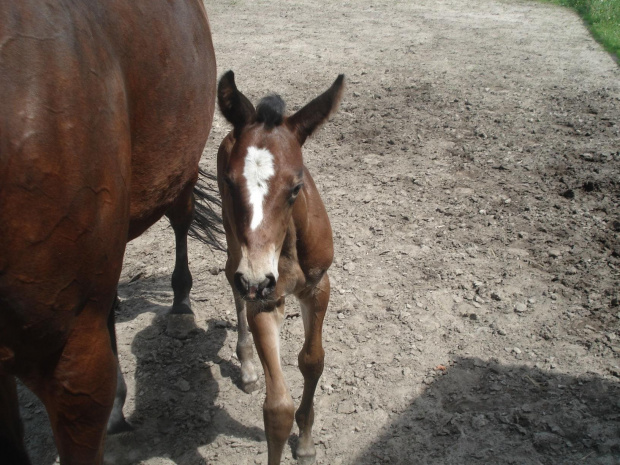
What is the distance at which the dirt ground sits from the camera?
10.1ft

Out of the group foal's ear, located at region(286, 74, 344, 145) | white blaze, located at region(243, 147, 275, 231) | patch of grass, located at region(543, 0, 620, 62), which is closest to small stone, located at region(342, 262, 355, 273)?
foal's ear, located at region(286, 74, 344, 145)

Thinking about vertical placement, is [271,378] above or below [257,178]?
below

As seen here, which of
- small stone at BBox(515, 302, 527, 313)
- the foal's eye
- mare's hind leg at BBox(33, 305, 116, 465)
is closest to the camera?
mare's hind leg at BBox(33, 305, 116, 465)

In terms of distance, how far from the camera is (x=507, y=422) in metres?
3.02

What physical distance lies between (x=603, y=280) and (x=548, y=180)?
151 cm

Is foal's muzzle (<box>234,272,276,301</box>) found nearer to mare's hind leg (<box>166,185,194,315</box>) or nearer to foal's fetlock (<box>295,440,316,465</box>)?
foal's fetlock (<box>295,440,316,465</box>)

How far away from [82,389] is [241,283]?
68 centimetres

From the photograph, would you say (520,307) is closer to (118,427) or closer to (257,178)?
(257,178)

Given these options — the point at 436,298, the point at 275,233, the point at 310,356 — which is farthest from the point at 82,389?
the point at 436,298

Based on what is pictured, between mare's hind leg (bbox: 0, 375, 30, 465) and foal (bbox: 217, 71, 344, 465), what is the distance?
0.89m

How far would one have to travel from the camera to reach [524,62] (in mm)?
8328

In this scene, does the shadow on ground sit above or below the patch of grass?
below

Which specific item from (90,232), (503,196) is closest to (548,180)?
(503,196)

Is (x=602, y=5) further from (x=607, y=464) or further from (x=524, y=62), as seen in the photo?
(x=607, y=464)
